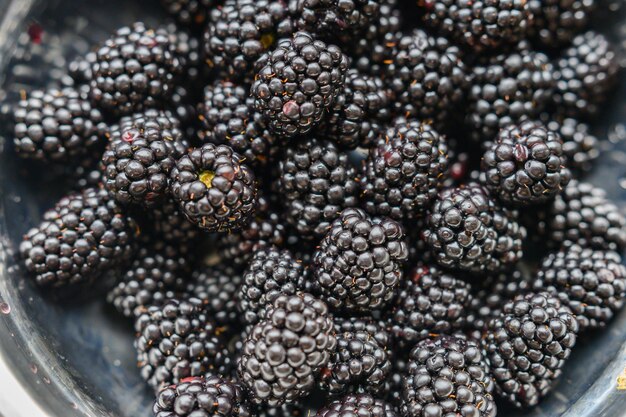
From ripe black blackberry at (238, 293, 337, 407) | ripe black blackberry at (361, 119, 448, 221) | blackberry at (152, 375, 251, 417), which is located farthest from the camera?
ripe black blackberry at (361, 119, 448, 221)

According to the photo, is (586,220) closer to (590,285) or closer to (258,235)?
(590,285)

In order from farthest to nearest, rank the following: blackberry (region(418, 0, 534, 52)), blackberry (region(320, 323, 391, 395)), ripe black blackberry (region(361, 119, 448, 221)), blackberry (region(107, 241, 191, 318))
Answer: blackberry (region(107, 241, 191, 318))
blackberry (region(418, 0, 534, 52))
ripe black blackberry (region(361, 119, 448, 221))
blackberry (region(320, 323, 391, 395))

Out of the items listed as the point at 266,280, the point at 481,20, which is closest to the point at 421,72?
the point at 481,20

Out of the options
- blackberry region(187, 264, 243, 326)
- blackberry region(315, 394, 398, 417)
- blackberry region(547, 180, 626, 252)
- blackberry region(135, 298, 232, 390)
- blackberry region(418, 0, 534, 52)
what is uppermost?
blackberry region(418, 0, 534, 52)

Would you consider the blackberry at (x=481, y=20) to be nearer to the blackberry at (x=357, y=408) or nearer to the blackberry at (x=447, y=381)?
the blackberry at (x=447, y=381)

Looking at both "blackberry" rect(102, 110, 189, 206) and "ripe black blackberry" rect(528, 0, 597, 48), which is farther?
"ripe black blackberry" rect(528, 0, 597, 48)

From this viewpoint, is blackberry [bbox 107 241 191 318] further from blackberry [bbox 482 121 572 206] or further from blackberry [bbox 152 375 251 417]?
blackberry [bbox 482 121 572 206]

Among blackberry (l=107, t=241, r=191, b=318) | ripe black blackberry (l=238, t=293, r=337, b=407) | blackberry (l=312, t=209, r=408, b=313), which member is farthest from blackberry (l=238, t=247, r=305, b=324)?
blackberry (l=107, t=241, r=191, b=318)

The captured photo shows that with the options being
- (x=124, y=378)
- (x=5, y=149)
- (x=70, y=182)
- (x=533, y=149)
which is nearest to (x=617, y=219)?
(x=533, y=149)

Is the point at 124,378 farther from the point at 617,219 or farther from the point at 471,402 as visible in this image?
the point at 617,219
